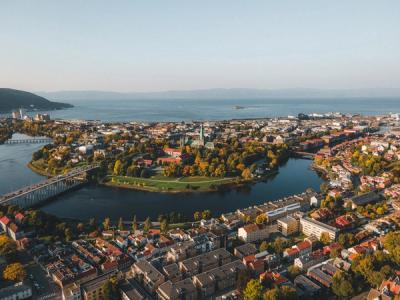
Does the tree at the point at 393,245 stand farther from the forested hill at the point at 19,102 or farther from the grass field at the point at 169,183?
the forested hill at the point at 19,102

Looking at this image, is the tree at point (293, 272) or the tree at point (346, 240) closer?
the tree at point (293, 272)

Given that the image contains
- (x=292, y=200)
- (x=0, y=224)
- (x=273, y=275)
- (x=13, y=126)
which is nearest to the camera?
(x=273, y=275)

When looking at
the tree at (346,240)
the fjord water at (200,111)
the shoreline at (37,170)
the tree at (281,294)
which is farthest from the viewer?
the fjord water at (200,111)

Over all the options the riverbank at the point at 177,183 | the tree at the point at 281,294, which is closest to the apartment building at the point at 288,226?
the tree at the point at 281,294

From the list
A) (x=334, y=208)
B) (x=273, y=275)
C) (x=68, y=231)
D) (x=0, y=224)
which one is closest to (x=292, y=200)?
(x=334, y=208)

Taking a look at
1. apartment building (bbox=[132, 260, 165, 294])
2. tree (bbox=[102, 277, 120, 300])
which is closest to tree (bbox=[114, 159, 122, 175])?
apartment building (bbox=[132, 260, 165, 294])

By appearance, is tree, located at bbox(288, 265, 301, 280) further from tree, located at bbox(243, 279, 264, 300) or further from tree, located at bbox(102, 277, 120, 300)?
tree, located at bbox(102, 277, 120, 300)

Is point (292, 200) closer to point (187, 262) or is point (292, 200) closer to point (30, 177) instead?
point (187, 262)
